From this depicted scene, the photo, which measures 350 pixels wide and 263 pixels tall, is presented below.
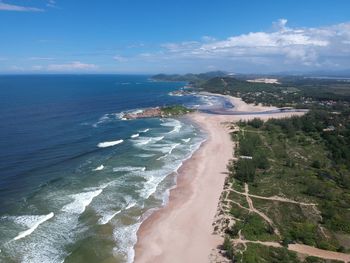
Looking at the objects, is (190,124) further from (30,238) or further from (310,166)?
(30,238)

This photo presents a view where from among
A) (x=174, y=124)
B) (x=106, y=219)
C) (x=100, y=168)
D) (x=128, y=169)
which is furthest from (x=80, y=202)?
(x=174, y=124)

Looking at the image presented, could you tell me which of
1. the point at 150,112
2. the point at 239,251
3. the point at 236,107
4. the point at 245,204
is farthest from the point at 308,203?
the point at 236,107

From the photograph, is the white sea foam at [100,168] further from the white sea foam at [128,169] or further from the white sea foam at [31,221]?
the white sea foam at [31,221]

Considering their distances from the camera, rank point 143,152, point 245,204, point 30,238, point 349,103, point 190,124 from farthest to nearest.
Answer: point 349,103 < point 190,124 < point 143,152 < point 245,204 < point 30,238

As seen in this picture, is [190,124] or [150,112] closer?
[190,124]

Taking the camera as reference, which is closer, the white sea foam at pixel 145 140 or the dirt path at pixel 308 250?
the dirt path at pixel 308 250

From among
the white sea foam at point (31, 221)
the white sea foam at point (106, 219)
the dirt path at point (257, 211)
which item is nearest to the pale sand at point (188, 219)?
the dirt path at point (257, 211)

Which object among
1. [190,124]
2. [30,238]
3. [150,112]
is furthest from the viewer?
[150,112]

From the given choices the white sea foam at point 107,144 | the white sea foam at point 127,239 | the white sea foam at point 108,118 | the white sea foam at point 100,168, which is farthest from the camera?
the white sea foam at point 108,118
